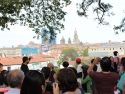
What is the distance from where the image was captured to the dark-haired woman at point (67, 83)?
302cm

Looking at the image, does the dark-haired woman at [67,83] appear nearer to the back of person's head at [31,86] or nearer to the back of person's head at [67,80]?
the back of person's head at [67,80]

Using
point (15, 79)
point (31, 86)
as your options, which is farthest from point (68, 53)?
point (31, 86)

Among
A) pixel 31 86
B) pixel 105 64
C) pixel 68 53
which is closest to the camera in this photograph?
pixel 31 86

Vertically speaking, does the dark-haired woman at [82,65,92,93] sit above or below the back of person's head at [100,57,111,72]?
below

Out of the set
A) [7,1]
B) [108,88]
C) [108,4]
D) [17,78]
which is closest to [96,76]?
[108,88]

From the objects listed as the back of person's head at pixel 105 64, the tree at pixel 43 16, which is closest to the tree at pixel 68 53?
the tree at pixel 43 16

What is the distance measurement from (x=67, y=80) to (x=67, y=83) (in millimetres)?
36

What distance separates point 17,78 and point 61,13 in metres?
8.31

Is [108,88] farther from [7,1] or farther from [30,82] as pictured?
[7,1]

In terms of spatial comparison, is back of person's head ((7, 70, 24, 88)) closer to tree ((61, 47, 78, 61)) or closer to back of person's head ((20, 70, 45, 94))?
back of person's head ((20, 70, 45, 94))

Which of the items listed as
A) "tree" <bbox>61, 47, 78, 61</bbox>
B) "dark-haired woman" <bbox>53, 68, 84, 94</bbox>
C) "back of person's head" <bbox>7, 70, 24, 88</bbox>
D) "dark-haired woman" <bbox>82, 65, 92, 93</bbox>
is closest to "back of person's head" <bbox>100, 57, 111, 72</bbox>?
"dark-haired woman" <bbox>53, 68, 84, 94</bbox>

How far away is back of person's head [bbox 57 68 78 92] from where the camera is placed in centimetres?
301

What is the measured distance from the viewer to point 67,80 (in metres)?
3.01

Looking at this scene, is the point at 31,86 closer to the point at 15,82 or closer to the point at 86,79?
the point at 15,82
